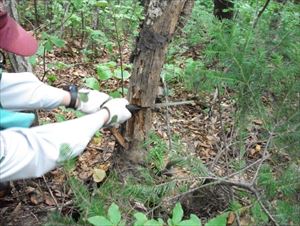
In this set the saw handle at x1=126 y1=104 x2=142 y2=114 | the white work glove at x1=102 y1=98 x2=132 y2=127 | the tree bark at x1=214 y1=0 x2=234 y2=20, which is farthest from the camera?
the tree bark at x1=214 y1=0 x2=234 y2=20

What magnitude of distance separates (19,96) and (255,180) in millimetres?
1318

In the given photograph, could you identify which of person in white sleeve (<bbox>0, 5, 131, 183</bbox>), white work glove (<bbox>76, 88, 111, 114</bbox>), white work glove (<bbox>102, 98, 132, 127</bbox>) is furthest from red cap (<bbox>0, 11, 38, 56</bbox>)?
white work glove (<bbox>102, 98, 132, 127</bbox>)

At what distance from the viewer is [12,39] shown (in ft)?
7.02

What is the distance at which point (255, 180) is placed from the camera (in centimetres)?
183

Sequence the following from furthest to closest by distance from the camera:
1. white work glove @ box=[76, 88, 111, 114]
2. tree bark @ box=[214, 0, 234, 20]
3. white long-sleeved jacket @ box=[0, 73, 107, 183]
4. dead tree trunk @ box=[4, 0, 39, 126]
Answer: tree bark @ box=[214, 0, 234, 20]
dead tree trunk @ box=[4, 0, 39, 126]
white work glove @ box=[76, 88, 111, 114]
white long-sleeved jacket @ box=[0, 73, 107, 183]

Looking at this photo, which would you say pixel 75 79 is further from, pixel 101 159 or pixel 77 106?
pixel 77 106

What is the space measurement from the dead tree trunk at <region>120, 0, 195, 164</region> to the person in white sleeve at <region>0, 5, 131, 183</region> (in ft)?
0.65

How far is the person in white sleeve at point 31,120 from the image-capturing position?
171cm

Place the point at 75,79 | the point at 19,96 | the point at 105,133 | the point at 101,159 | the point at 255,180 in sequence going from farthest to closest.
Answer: the point at 75,79 → the point at 105,133 → the point at 101,159 → the point at 19,96 → the point at 255,180

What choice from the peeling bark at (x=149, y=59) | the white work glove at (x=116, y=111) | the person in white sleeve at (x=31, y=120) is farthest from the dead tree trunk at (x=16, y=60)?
the white work glove at (x=116, y=111)

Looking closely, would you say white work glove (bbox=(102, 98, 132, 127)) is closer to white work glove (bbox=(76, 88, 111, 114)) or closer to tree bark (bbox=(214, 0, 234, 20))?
white work glove (bbox=(76, 88, 111, 114))

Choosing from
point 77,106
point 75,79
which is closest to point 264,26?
point 77,106

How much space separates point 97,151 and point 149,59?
48.8 inches

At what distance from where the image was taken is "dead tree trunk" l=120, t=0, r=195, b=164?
2283 mm
